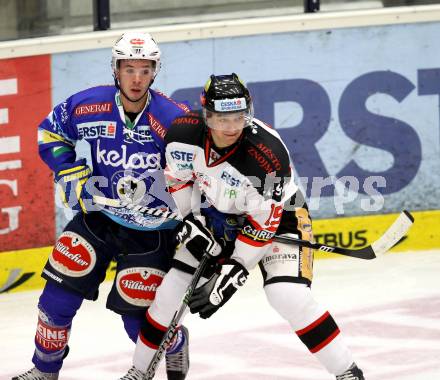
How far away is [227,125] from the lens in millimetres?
4648

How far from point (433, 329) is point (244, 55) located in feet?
6.29

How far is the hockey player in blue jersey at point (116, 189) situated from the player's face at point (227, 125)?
14.0 inches

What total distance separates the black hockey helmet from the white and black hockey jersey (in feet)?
0.39

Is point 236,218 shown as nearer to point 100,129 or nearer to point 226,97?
point 226,97

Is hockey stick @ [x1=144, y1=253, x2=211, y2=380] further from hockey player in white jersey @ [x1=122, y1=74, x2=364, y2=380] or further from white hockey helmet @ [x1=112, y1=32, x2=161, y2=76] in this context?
white hockey helmet @ [x1=112, y1=32, x2=161, y2=76]

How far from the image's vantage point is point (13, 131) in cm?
670

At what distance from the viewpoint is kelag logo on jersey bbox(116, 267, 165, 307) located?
500cm

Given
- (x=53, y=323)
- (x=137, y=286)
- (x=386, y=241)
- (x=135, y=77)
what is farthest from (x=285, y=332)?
(x=135, y=77)

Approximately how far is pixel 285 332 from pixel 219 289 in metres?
1.43

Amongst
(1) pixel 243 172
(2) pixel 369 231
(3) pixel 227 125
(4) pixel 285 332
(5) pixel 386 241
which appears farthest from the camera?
(2) pixel 369 231

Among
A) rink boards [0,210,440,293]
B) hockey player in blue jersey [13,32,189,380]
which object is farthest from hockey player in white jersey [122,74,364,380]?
rink boards [0,210,440,293]

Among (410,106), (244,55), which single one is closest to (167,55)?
(244,55)

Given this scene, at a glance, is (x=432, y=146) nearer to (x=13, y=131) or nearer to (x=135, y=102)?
(x=13, y=131)

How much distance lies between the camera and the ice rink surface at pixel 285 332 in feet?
18.3
